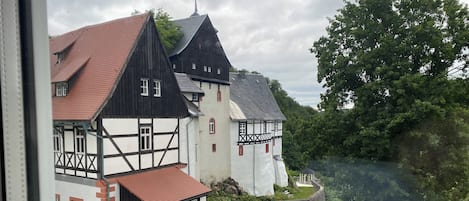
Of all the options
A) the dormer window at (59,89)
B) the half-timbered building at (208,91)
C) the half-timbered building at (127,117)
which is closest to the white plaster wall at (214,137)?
the half-timbered building at (208,91)

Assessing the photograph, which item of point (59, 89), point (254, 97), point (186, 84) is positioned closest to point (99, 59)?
point (186, 84)

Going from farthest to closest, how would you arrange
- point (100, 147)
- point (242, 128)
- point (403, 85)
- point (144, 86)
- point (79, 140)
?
point (242, 128) → point (144, 86) → point (100, 147) → point (79, 140) → point (403, 85)

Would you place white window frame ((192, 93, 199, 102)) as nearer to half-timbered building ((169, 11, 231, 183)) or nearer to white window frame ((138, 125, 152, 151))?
half-timbered building ((169, 11, 231, 183))

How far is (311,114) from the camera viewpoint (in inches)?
59.4

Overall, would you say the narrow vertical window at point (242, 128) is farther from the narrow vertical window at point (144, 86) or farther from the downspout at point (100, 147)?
the downspout at point (100, 147)

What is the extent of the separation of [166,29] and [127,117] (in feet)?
1.81

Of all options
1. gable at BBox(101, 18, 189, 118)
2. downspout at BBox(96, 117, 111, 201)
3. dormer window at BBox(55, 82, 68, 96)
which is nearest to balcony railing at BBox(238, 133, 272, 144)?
gable at BBox(101, 18, 189, 118)

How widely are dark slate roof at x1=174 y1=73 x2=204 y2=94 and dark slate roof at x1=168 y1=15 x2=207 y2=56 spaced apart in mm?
213

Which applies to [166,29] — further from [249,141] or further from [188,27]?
[249,141]

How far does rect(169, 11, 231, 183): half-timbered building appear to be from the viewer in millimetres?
2143

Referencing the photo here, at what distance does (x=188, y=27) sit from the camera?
1849 millimetres

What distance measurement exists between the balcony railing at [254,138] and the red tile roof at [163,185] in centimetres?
46

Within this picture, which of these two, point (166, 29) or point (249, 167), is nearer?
point (166, 29)

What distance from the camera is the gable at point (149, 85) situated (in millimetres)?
2068
